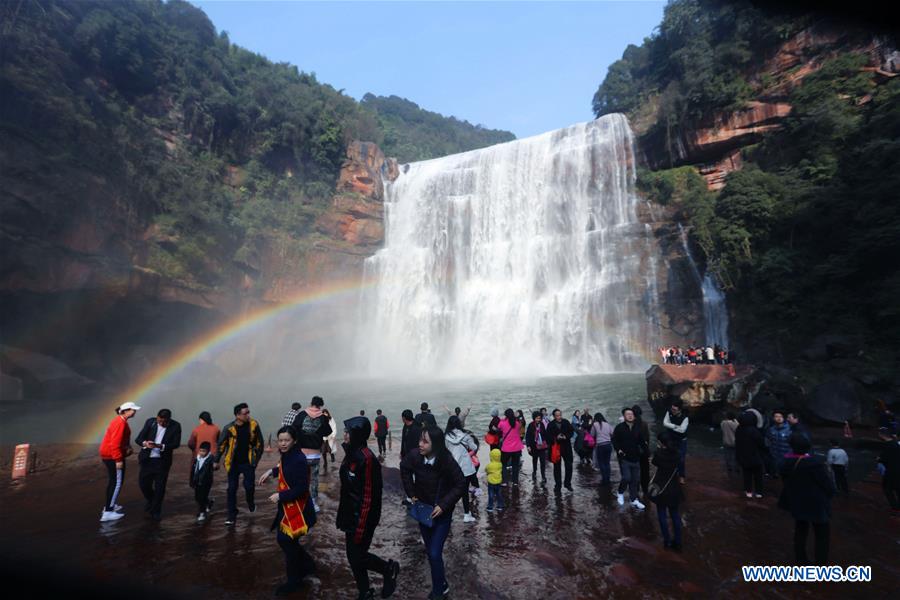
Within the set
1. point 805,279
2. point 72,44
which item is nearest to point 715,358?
point 805,279

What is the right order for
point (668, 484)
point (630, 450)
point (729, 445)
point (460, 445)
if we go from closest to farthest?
1. point (668, 484)
2. point (460, 445)
3. point (630, 450)
4. point (729, 445)

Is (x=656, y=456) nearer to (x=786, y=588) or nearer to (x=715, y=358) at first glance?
(x=786, y=588)

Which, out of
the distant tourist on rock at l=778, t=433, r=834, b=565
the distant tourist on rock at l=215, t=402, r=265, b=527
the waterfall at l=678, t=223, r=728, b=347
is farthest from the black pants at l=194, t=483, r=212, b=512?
the waterfall at l=678, t=223, r=728, b=347

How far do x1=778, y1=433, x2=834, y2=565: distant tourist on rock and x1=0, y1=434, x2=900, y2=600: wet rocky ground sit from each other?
0.37m

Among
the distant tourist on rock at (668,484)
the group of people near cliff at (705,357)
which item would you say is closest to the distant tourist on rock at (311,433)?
the distant tourist on rock at (668,484)

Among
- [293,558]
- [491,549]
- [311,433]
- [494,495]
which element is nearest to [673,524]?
[491,549]

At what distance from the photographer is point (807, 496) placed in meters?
4.86

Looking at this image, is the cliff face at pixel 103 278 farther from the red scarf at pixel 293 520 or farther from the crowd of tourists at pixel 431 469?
the red scarf at pixel 293 520

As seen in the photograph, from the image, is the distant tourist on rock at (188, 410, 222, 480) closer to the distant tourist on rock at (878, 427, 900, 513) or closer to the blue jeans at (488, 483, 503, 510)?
the blue jeans at (488, 483, 503, 510)

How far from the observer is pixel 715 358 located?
20.8 meters

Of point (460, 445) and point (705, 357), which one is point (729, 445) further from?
point (705, 357)

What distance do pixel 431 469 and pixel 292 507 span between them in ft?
4.32

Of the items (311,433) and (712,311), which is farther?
(712,311)

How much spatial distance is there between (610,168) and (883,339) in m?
23.1
